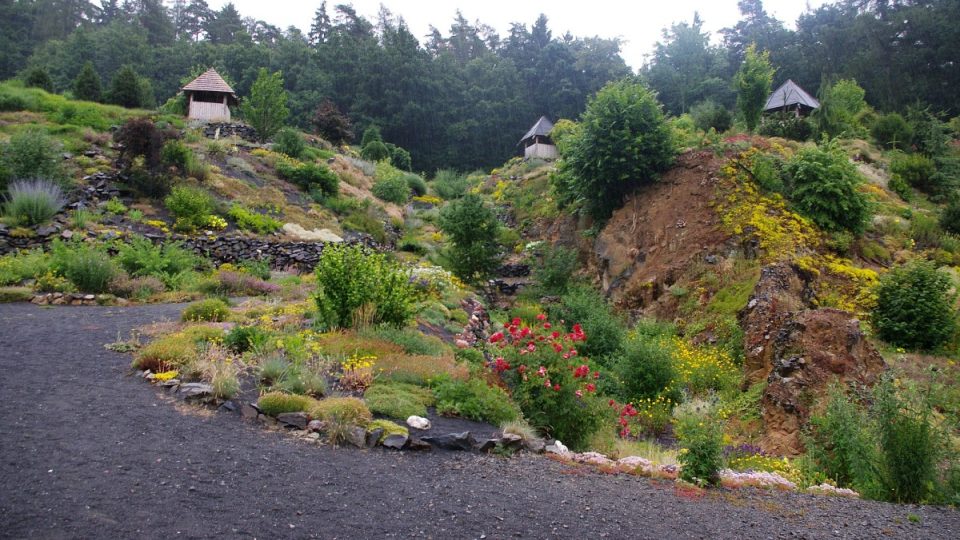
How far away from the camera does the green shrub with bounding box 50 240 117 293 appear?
10.7m

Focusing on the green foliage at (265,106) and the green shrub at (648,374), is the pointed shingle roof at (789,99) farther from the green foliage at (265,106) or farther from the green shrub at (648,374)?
the green foliage at (265,106)

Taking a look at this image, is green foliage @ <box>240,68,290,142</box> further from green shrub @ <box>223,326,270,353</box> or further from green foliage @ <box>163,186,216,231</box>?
green shrub @ <box>223,326,270,353</box>

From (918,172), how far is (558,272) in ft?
39.3

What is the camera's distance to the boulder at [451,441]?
17.3 ft

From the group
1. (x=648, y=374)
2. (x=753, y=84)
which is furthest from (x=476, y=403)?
(x=753, y=84)

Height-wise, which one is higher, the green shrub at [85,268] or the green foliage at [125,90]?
the green foliage at [125,90]

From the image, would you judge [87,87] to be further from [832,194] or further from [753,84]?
[832,194]

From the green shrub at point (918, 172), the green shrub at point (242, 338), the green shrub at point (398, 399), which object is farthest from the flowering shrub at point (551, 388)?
the green shrub at point (918, 172)

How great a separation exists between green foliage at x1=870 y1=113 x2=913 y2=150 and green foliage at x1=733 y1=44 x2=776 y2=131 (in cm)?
681

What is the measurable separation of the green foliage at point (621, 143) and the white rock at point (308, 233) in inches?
311

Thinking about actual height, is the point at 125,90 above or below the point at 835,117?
below

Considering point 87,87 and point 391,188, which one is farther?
point 87,87

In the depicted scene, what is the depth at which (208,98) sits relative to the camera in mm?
28781

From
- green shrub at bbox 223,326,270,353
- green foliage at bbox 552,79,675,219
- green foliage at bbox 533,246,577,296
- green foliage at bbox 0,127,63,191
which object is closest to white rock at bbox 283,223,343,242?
green foliage at bbox 0,127,63,191
